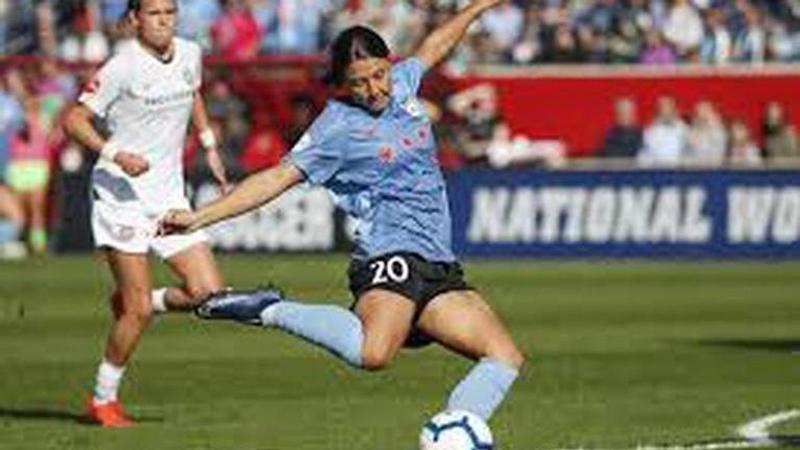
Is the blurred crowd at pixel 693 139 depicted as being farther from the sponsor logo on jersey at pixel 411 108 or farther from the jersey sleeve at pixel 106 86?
the sponsor logo on jersey at pixel 411 108

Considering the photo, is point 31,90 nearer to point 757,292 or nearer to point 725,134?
point 725,134

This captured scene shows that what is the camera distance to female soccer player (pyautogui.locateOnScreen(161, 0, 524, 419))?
39.3 feet

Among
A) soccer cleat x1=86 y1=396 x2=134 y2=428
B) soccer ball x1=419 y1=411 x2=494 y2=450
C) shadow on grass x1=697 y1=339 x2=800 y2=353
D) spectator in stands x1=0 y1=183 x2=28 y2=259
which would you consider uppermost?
soccer ball x1=419 y1=411 x2=494 y2=450

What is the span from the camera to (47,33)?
1453 inches

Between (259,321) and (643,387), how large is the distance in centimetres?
507

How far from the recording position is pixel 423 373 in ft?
59.5

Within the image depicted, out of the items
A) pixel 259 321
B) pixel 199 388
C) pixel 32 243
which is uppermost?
pixel 259 321

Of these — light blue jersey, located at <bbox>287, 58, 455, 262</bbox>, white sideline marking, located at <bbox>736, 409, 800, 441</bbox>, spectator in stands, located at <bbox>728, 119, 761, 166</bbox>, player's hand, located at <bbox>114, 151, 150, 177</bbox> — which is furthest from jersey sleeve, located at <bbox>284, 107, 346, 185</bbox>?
spectator in stands, located at <bbox>728, 119, 761, 166</bbox>

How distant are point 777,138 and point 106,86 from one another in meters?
21.1

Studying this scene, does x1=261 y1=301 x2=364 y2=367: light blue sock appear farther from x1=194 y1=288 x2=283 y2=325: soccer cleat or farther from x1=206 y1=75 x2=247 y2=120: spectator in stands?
x1=206 y1=75 x2=247 y2=120: spectator in stands

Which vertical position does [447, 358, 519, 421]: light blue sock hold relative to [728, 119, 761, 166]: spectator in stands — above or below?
above

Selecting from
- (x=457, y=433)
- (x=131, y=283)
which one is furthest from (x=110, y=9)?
(x=457, y=433)

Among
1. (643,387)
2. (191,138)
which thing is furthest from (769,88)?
(643,387)

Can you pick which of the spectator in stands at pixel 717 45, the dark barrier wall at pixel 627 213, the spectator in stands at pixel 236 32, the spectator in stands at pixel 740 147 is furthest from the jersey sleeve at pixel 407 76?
the spectator in stands at pixel 717 45
